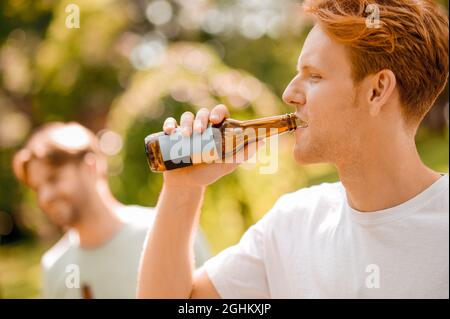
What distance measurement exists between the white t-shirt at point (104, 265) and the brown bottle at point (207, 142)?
0.73 m

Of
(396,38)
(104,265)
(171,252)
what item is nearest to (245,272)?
(171,252)

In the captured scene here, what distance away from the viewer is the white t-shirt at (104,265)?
217cm

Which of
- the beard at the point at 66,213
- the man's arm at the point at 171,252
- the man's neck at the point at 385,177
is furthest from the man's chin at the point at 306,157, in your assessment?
the beard at the point at 66,213

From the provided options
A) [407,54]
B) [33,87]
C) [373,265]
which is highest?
[33,87]

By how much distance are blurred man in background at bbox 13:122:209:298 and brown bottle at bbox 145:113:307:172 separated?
73cm

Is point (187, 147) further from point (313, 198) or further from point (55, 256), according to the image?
point (55, 256)

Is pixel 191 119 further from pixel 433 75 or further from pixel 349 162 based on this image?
pixel 433 75

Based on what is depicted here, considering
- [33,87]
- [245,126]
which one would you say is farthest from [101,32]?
[245,126]

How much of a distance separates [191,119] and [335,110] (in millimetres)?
340

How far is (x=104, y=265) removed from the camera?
2256 mm

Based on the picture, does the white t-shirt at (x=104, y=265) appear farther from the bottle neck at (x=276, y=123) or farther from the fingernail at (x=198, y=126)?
the fingernail at (x=198, y=126)

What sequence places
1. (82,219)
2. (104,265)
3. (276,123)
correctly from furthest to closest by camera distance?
(82,219) → (104,265) → (276,123)

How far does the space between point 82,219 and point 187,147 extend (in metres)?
1.20

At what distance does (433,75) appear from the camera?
55.0 inches
